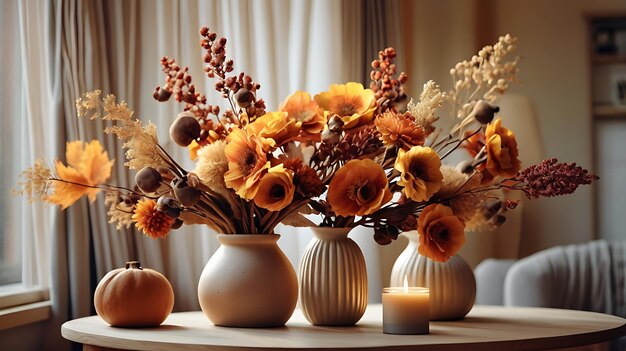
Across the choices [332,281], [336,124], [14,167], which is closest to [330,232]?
[332,281]

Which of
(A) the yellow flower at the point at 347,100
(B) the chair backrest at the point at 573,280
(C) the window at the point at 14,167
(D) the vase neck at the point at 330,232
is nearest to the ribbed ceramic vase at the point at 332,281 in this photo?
(D) the vase neck at the point at 330,232

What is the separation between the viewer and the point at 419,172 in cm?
137

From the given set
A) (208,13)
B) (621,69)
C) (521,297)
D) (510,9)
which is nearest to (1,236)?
(208,13)

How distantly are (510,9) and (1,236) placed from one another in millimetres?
3074

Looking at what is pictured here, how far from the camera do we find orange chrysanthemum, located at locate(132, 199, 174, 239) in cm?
143

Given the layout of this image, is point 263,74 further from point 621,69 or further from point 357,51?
point 621,69

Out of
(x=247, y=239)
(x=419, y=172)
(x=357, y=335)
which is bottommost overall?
(x=357, y=335)

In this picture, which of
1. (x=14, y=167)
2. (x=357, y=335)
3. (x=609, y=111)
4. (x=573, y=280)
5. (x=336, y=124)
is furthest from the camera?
(x=609, y=111)

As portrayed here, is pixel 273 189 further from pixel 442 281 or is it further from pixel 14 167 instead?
pixel 14 167

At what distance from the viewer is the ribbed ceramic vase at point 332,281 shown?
1.44 meters

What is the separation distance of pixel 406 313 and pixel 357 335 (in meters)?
0.09

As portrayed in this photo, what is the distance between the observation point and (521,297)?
2836mm

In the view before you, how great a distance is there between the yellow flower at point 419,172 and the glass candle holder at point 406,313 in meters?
0.16

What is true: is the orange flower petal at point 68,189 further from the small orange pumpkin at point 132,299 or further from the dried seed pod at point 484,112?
the dried seed pod at point 484,112
